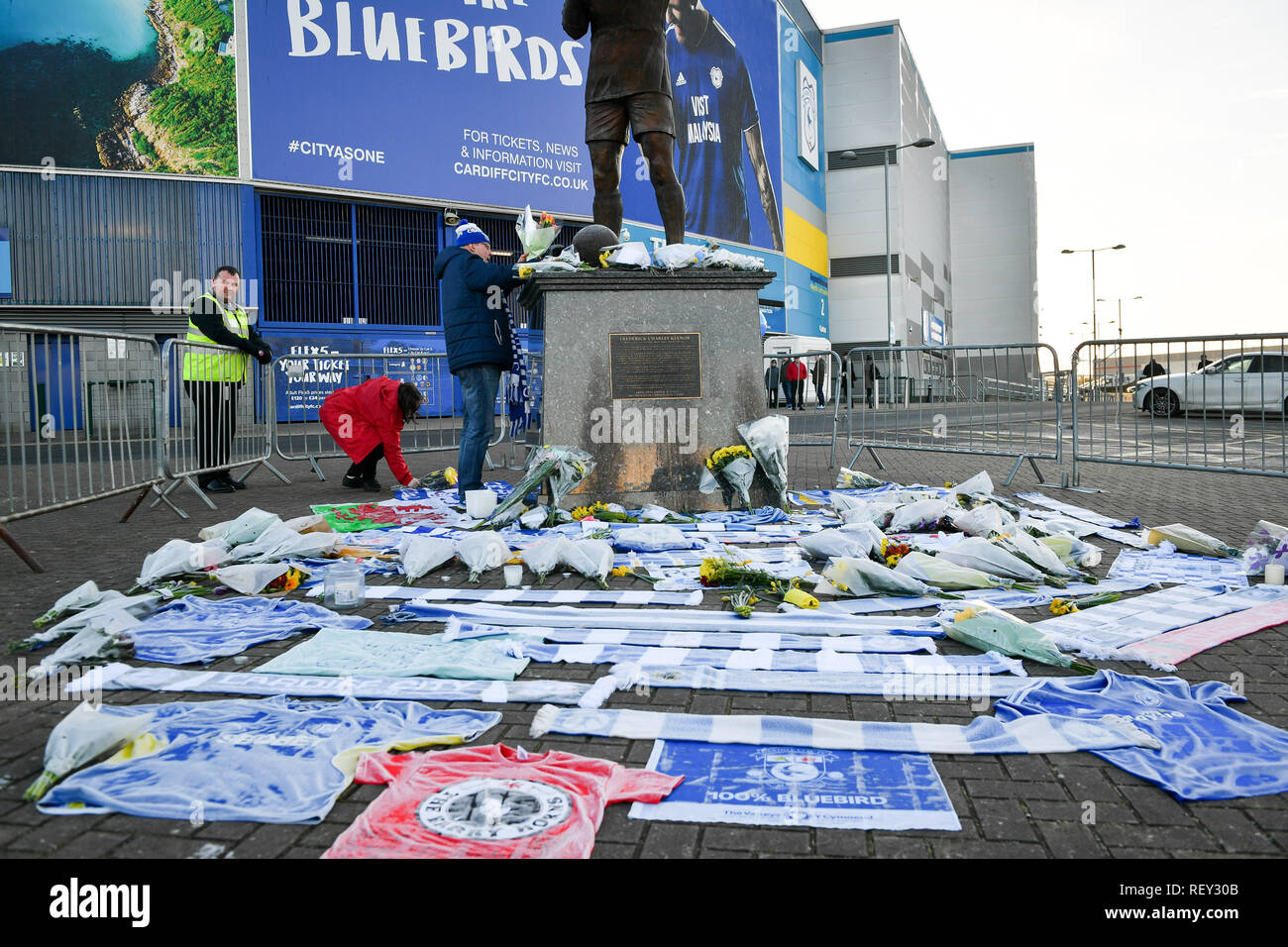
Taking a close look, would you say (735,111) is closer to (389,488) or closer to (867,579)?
(389,488)

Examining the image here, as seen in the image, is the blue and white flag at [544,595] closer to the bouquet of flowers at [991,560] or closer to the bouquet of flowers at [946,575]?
the bouquet of flowers at [946,575]

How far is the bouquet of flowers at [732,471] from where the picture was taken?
727 cm

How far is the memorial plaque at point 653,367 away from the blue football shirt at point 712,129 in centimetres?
2441

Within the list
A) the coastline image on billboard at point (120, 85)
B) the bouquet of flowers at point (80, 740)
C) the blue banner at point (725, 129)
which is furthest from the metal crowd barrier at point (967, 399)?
the blue banner at point (725, 129)

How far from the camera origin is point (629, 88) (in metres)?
7.69

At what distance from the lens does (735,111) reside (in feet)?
113

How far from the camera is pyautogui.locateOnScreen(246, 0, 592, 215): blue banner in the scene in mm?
19953

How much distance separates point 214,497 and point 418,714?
277 inches

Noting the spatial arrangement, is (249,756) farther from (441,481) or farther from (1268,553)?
(441,481)

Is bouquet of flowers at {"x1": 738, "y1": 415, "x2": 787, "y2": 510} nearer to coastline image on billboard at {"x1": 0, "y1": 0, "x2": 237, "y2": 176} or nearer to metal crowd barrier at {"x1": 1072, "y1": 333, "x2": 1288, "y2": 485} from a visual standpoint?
metal crowd barrier at {"x1": 1072, "y1": 333, "x2": 1288, "y2": 485}

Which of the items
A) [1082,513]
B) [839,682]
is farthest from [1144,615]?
[1082,513]

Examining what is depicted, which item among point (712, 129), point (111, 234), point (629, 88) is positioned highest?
point (712, 129)

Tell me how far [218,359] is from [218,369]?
0.12 meters

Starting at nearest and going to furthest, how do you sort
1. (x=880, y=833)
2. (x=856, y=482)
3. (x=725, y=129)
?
(x=880, y=833) → (x=856, y=482) → (x=725, y=129)
